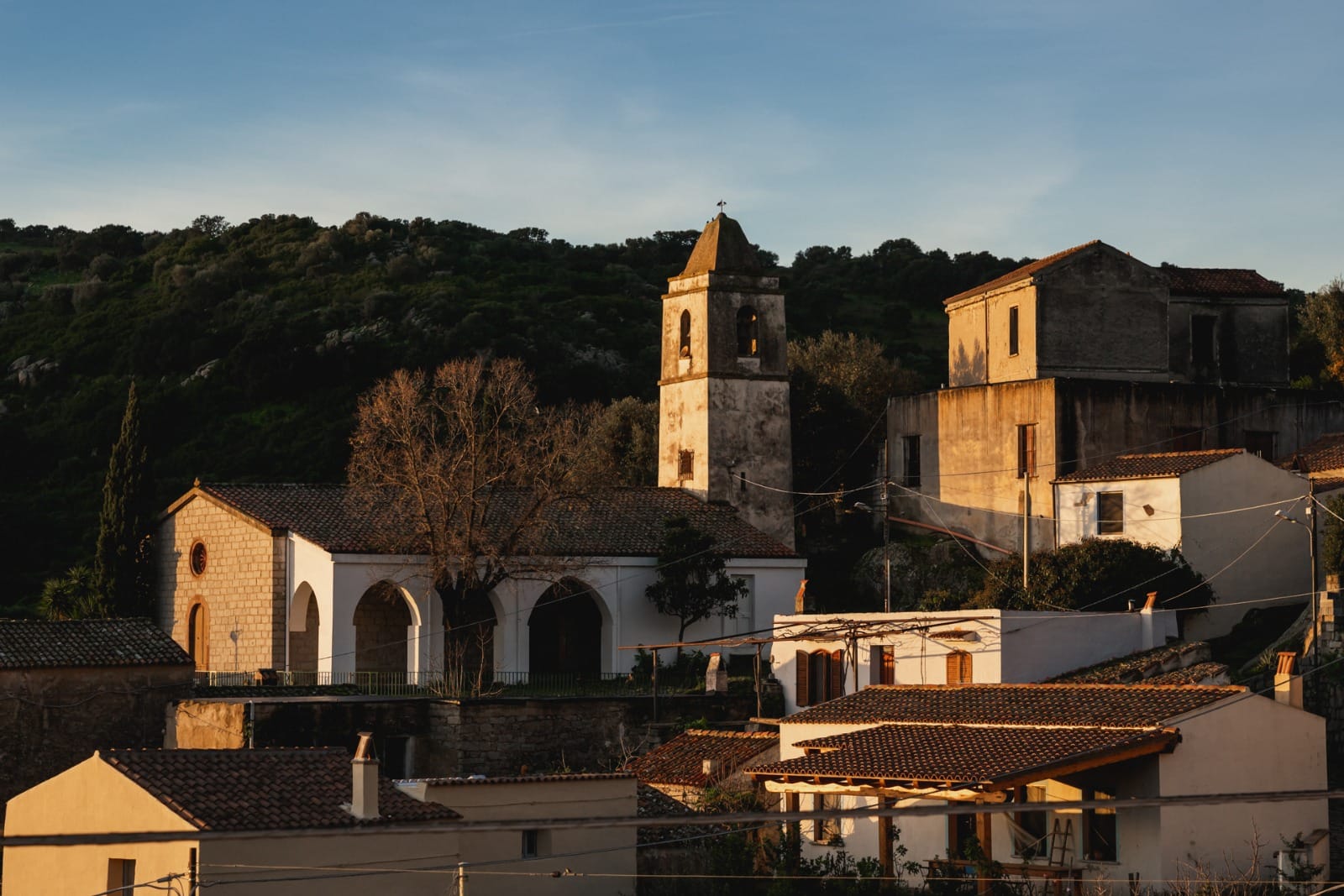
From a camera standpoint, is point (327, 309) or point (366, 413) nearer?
point (366, 413)

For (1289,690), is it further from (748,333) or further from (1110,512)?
(748,333)

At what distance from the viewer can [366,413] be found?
43.5 meters

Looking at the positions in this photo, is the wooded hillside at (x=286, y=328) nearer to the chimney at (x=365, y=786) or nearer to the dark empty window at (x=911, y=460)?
the dark empty window at (x=911, y=460)

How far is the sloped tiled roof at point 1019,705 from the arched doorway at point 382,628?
1449cm

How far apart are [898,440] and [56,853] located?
28.7 meters

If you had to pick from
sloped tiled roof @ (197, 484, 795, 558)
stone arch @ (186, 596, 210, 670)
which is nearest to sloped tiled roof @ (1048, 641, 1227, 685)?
sloped tiled roof @ (197, 484, 795, 558)

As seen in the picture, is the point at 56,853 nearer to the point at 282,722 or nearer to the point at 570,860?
the point at 570,860

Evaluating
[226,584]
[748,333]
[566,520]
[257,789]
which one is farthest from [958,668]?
[226,584]

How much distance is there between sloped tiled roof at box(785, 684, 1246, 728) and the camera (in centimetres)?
2648

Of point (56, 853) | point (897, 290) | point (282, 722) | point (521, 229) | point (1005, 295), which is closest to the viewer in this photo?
point (56, 853)

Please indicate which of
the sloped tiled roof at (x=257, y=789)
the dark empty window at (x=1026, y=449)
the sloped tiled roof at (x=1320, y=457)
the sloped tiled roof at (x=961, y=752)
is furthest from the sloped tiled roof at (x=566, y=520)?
the sloped tiled roof at (x=257, y=789)

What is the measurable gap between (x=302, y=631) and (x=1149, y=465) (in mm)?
19190

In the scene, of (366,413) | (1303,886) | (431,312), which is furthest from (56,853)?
(431,312)

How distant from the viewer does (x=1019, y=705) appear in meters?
29.1
